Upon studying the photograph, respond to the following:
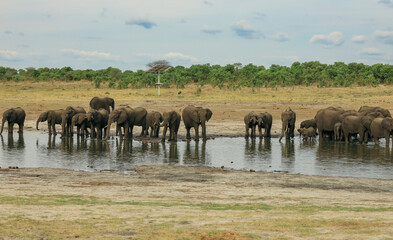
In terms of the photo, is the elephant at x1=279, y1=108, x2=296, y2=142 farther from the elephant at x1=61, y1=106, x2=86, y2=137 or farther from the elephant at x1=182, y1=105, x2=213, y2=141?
the elephant at x1=61, y1=106, x2=86, y2=137

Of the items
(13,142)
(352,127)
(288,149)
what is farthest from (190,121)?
(13,142)

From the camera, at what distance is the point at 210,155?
25688mm

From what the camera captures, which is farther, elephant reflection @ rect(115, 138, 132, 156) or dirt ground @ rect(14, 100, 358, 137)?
dirt ground @ rect(14, 100, 358, 137)

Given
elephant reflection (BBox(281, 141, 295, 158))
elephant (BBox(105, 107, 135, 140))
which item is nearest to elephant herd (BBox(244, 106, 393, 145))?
elephant reflection (BBox(281, 141, 295, 158))

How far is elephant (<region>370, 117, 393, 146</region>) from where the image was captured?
29.7 meters

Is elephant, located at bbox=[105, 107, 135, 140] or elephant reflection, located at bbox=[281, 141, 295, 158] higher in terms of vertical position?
elephant, located at bbox=[105, 107, 135, 140]

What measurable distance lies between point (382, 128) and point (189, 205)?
19.5m

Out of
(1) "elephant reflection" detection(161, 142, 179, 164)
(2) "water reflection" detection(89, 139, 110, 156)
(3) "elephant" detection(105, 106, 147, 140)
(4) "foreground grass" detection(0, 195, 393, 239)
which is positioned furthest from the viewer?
(3) "elephant" detection(105, 106, 147, 140)

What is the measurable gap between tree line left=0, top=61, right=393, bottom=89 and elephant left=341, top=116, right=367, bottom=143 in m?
43.3

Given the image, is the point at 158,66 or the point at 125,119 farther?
the point at 158,66

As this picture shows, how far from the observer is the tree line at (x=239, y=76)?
79625mm

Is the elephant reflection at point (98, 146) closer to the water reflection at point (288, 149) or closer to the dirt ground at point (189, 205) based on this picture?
the dirt ground at point (189, 205)

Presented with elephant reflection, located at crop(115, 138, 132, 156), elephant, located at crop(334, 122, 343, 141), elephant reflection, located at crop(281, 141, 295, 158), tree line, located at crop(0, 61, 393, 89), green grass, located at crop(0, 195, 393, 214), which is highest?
tree line, located at crop(0, 61, 393, 89)

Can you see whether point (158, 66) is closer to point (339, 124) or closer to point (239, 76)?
point (239, 76)
